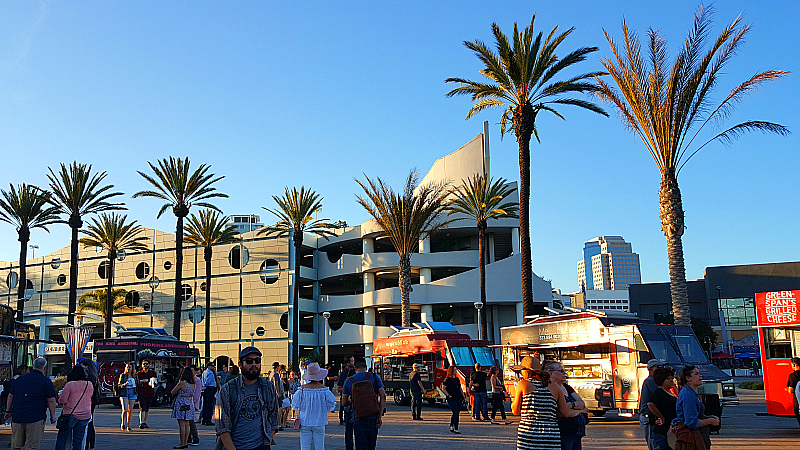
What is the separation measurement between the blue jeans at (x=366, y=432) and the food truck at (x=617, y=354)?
30.4ft

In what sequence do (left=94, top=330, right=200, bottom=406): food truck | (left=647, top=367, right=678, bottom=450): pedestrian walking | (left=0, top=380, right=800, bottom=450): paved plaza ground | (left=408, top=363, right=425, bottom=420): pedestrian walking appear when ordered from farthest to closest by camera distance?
(left=94, top=330, right=200, bottom=406): food truck < (left=408, top=363, right=425, bottom=420): pedestrian walking < (left=0, top=380, right=800, bottom=450): paved plaza ground < (left=647, top=367, right=678, bottom=450): pedestrian walking

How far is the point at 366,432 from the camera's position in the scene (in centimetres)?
941

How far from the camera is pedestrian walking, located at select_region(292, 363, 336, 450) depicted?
362 inches

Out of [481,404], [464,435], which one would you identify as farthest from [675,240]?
[464,435]

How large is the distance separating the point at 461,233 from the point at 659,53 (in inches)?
1194

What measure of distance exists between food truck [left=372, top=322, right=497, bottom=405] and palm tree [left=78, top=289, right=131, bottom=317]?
3609 centimetres

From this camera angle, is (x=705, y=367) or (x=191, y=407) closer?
(x=191, y=407)

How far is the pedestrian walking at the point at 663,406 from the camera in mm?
7043

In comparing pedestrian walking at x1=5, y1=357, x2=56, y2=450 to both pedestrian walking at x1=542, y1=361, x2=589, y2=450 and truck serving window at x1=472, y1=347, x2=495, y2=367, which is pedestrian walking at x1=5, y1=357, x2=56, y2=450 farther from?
truck serving window at x1=472, y1=347, x2=495, y2=367

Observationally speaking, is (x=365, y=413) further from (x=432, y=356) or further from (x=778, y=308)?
(x=432, y=356)

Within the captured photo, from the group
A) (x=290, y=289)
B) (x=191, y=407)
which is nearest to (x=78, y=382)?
(x=191, y=407)

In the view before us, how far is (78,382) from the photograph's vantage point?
997 cm

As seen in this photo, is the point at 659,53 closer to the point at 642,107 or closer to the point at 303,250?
the point at 642,107

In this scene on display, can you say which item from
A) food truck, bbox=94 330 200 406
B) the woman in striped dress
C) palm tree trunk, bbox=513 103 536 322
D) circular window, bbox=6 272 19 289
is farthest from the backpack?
circular window, bbox=6 272 19 289
